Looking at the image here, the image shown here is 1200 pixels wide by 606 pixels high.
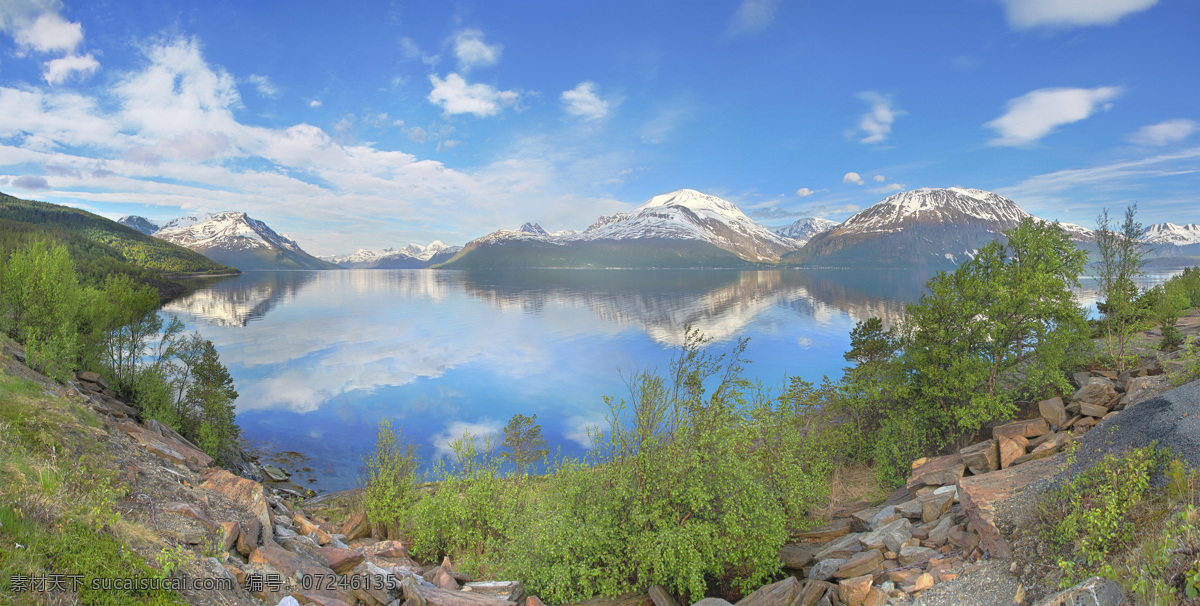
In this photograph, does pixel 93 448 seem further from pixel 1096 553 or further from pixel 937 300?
pixel 937 300

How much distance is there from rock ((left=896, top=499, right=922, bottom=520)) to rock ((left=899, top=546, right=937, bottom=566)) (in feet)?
9.31

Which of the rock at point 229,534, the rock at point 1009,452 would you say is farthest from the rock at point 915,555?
the rock at point 229,534

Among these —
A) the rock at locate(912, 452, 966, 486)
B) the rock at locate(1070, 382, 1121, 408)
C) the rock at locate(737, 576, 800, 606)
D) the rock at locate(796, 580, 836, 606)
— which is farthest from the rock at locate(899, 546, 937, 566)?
the rock at locate(1070, 382, 1121, 408)

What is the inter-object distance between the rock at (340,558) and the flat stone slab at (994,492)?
16830 millimetres

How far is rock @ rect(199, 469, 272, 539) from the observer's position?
14.3 meters

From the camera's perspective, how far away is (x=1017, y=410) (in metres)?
22.4

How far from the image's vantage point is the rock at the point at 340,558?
1342cm

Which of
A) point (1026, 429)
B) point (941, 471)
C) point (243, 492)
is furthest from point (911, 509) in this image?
point (243, 492)

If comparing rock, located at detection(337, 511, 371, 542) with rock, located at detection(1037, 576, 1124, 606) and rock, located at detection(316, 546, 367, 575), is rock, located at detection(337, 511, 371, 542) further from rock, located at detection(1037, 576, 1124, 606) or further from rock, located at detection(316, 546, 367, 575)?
rock, located at detection(1037, 576, 1124, 606)

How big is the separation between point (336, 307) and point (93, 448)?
441ft

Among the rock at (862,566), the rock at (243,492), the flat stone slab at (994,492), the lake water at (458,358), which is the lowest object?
the lake water at (458,358)

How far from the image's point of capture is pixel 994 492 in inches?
525

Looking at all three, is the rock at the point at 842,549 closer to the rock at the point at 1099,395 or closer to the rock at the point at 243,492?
the rock at the point at 1099,395

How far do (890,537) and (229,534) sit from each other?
17.7m
